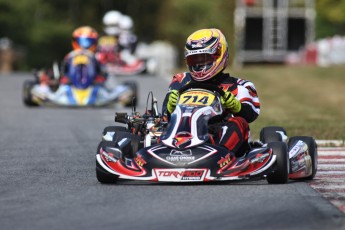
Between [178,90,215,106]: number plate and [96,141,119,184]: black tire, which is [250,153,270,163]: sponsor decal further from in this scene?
[96,141,119,184]: black tire

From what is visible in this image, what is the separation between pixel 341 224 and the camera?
7266 mm

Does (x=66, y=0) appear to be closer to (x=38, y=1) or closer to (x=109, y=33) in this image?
(x=38, y=1)

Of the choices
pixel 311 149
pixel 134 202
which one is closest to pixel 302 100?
pixel 311 149

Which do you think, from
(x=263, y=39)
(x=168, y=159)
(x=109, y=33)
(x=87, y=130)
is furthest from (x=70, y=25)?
(x=168, y=159)

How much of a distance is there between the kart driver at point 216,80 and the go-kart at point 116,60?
25.1 meters

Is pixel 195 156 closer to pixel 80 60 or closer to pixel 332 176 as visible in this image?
pixel 332 176

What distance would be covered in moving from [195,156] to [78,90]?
12159 mm

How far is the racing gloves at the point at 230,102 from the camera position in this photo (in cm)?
984

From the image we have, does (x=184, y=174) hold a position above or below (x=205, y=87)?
below

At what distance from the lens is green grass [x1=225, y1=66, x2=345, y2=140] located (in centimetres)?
1578

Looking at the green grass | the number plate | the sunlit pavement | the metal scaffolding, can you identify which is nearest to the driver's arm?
the number plate

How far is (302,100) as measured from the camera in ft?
82.4

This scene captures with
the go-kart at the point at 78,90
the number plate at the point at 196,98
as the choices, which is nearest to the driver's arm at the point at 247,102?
the number plate at the point at 196,98

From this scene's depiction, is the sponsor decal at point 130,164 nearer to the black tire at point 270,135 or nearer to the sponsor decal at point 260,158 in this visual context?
the sponsor decal at point 260,158
